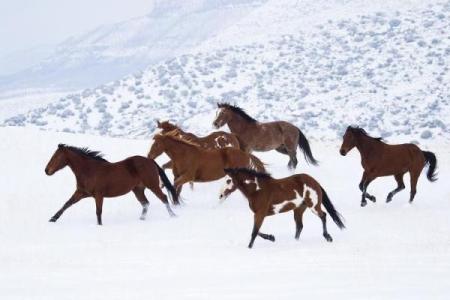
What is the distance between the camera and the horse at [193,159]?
12.0 meters

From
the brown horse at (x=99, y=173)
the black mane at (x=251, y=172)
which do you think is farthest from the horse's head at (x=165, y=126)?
the black mane at (x=251, y=172)

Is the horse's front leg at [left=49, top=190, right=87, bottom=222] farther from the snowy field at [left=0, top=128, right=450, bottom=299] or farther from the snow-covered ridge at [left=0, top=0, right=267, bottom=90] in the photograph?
the snow-covered ridge at [left=0, top=0, right=267, bottom=90]

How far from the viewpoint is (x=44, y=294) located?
20.4 feet

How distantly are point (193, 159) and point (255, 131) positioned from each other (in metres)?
3.14

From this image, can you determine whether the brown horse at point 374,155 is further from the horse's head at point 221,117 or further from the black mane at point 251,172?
the black mane at point 251,172

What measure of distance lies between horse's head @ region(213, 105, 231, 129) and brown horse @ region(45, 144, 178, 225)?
136 inches

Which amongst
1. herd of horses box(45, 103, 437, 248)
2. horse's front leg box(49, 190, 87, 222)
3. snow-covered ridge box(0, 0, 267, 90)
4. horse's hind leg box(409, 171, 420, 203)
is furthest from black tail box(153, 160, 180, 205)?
snow-covered ridge box(0, 0, 267, 90)

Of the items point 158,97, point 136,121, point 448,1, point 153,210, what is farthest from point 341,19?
point 153,210

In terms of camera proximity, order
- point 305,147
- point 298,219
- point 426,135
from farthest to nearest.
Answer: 1. point 426,135
2. point 305,147
3. point 298,219

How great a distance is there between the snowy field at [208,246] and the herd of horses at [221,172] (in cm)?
43

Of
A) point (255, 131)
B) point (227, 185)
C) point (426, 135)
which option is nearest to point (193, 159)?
point (227, 185)

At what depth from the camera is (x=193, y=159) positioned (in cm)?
1209

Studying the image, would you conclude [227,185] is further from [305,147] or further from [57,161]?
[305,147]

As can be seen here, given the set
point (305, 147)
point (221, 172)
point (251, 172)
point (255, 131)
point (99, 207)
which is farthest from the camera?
point (305, 147)
